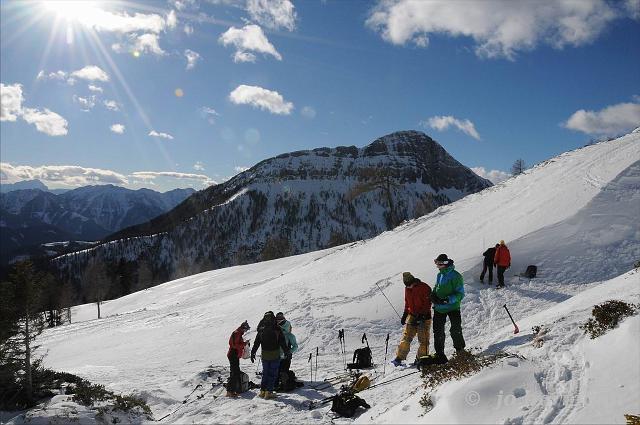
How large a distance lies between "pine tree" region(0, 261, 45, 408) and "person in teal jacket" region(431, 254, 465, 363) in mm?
11693

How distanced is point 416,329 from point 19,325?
42.4ft

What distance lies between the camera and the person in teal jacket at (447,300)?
9891mm

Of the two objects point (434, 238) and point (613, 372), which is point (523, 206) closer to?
point (434, 238)

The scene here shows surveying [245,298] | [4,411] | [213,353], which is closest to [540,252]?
[213,353]

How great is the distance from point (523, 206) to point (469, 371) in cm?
Result: 2123

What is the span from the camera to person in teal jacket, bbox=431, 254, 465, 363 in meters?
9.89

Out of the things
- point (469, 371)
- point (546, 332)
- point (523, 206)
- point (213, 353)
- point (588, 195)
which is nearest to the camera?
point (469, 371)

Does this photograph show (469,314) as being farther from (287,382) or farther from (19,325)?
(19,325)

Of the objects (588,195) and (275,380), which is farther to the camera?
(588,195)

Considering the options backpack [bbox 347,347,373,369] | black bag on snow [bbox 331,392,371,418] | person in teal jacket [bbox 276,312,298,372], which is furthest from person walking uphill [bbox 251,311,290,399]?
backpack [bbox 347,347,373,369]

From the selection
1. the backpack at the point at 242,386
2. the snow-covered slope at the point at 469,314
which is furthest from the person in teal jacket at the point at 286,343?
the backpack at the point at 242,386

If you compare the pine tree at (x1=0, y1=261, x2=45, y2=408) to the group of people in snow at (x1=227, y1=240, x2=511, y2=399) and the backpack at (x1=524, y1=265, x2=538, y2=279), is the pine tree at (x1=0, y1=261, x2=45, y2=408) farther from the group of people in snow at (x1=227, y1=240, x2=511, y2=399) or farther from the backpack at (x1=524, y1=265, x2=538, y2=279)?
the backpack at (x1=524, y1=265, x2=538, y2=279)

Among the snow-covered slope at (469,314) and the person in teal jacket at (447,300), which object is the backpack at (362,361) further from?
the person in teal jacket at (447,300)

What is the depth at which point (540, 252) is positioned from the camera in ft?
61.8
